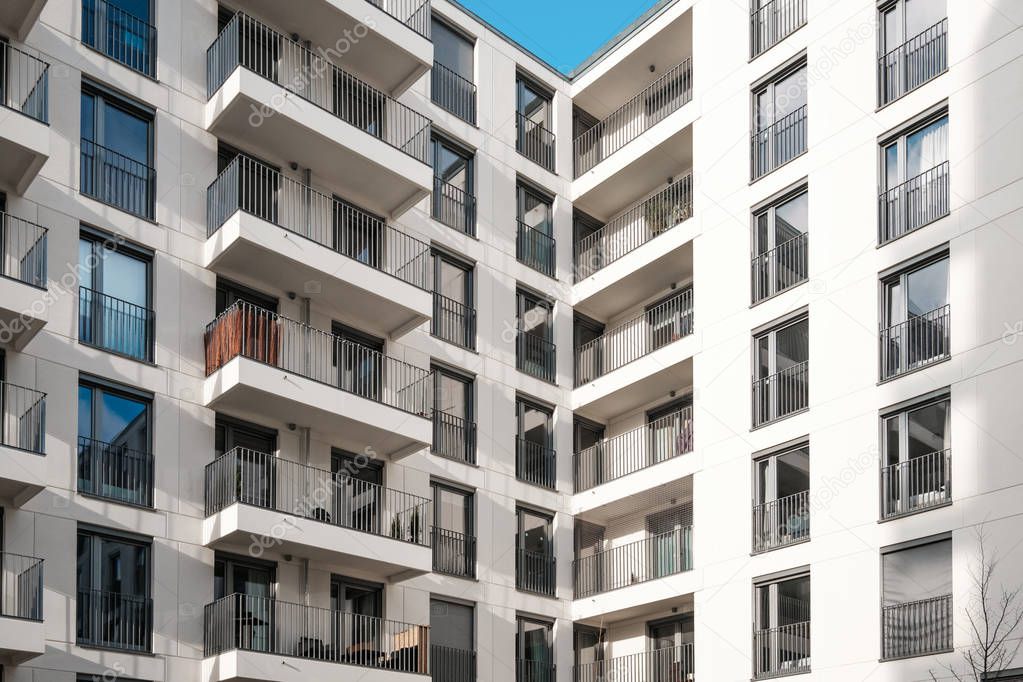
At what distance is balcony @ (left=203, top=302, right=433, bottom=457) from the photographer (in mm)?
25906

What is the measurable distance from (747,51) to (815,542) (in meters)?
11.8

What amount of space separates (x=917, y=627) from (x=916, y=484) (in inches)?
105

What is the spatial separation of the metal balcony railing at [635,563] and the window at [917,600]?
18.5 feet

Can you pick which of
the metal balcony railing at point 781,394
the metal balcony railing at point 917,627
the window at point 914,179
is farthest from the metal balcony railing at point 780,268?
the metal balcony railing at point 917,627

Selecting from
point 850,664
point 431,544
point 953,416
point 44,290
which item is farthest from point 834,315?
point 44,290

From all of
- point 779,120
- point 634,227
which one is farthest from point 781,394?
point 634,227

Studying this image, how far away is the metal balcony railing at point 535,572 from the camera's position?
3161cm

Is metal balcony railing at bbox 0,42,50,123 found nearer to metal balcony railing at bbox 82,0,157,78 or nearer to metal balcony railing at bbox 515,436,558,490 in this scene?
metal balcony railing at bbox 82,0,157,78

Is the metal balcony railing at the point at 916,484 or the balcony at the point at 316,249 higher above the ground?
the balcony at the point at 316,249

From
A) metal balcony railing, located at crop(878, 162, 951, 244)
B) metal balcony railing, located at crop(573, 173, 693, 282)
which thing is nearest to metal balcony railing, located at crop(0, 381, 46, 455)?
metal balcony railing, located at crop(573, 173, 693, 282)

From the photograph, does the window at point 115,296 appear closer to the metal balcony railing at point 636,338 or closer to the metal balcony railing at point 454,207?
the metal balcony railing at point 454,207

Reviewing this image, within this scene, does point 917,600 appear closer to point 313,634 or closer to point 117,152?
point 313,634

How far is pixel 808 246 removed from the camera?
93.5 feet

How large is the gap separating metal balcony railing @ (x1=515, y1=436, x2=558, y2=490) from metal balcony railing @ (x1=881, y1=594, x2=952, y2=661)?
10296mm
